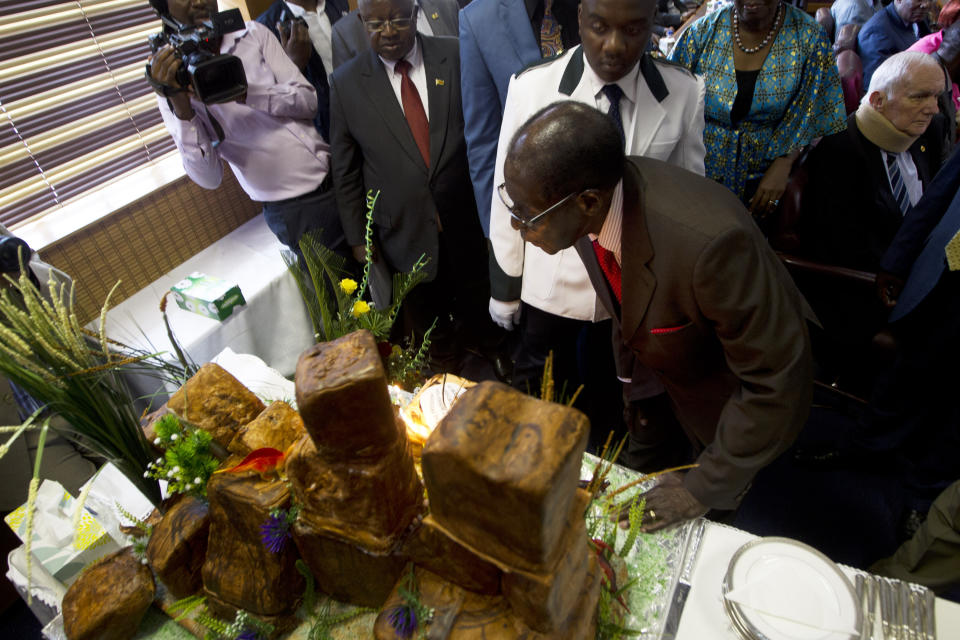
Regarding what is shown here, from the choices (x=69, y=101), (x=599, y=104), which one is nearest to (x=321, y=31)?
(x=69, y=101)

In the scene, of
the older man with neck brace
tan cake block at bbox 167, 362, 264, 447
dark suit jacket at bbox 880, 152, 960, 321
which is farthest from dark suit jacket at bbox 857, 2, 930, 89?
tan cake block at bbox 167, 362, 264, 447

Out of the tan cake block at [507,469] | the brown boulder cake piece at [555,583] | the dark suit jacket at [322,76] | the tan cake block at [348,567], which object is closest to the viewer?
the tan cake block at [507,469]

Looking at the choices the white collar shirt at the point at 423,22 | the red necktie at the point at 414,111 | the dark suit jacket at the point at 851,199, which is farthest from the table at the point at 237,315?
the dark suit jacket at the point at 851,199

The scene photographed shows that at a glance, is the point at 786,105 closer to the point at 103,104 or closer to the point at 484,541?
the point at 484,541

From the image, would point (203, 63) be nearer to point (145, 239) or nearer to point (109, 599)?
point (145, 239)

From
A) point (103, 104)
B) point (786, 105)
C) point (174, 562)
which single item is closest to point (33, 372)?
point (174, 562)

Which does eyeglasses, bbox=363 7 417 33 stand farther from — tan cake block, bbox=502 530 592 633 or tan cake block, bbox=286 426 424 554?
tan cake block, bbox=502 530 592 633

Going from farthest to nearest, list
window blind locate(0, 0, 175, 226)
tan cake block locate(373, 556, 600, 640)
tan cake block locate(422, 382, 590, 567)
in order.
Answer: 1. window blind locate(0, 0, 175, 226)
2. tan cake block locate(373, 556, 600, 640)
3. tan cake block locate(422, 382, 590, 567)

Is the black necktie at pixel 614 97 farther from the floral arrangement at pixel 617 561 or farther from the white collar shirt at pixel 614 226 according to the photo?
the floral arrangement at pixel 617 561

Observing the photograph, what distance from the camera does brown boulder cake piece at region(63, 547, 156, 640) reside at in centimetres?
125

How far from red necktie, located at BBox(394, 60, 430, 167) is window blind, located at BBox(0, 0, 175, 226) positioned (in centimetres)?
145

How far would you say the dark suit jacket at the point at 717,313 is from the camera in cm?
126

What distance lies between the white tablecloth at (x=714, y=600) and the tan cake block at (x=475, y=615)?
320mm

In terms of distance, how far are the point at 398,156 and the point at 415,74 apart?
361 millimetres
